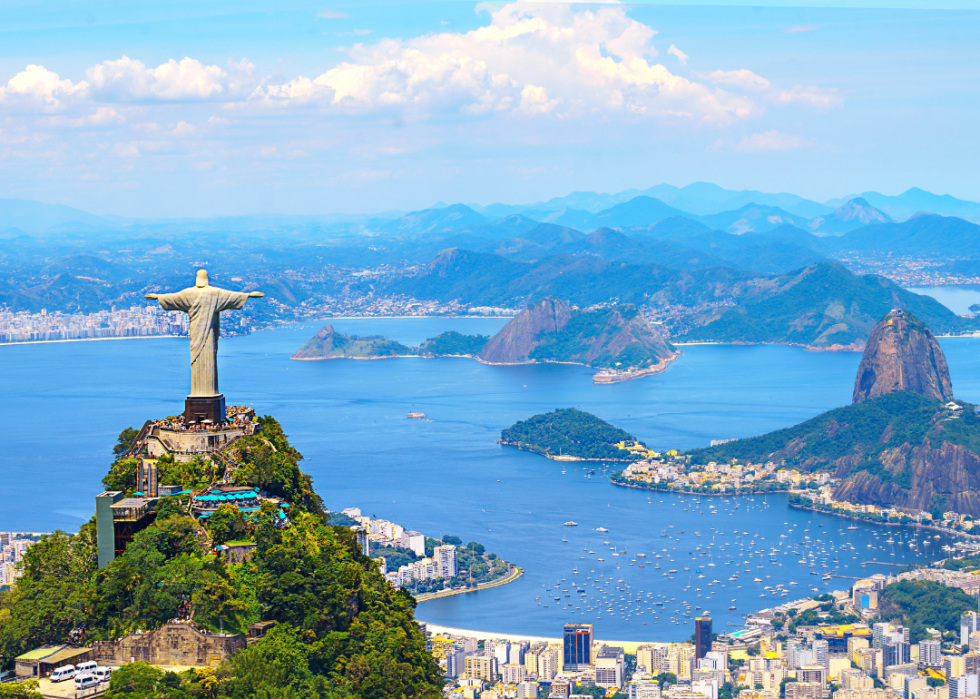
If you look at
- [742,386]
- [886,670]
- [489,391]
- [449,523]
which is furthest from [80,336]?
[886,670]

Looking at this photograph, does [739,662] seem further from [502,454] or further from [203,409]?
[502,454]

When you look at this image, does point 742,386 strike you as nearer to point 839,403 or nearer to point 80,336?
point 839,403

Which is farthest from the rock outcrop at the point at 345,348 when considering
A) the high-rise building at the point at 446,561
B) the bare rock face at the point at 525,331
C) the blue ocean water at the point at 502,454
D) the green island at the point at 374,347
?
the high-rise building at the point at 446,561

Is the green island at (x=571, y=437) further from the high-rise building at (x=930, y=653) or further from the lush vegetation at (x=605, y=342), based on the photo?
the lush vegetation at (x=605, y=342)

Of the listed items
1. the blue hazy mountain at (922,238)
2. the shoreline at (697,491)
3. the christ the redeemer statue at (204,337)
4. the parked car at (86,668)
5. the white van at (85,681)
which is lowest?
the shoreline at (697,491)

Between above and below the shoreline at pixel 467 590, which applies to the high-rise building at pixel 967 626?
below

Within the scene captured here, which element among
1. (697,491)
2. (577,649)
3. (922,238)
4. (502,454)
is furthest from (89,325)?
(922,238)
